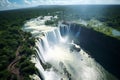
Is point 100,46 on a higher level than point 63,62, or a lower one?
lower

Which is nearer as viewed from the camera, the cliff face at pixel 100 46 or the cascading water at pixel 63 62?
the cascading water at pixel 63 62

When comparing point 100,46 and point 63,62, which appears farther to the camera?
point 100,46

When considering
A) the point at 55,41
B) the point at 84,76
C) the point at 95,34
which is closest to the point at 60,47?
the point at 55,41

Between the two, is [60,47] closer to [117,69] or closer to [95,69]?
[95,69]

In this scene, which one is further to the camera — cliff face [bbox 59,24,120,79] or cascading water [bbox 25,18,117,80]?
cliff face [bbox 59,24,120,79]
